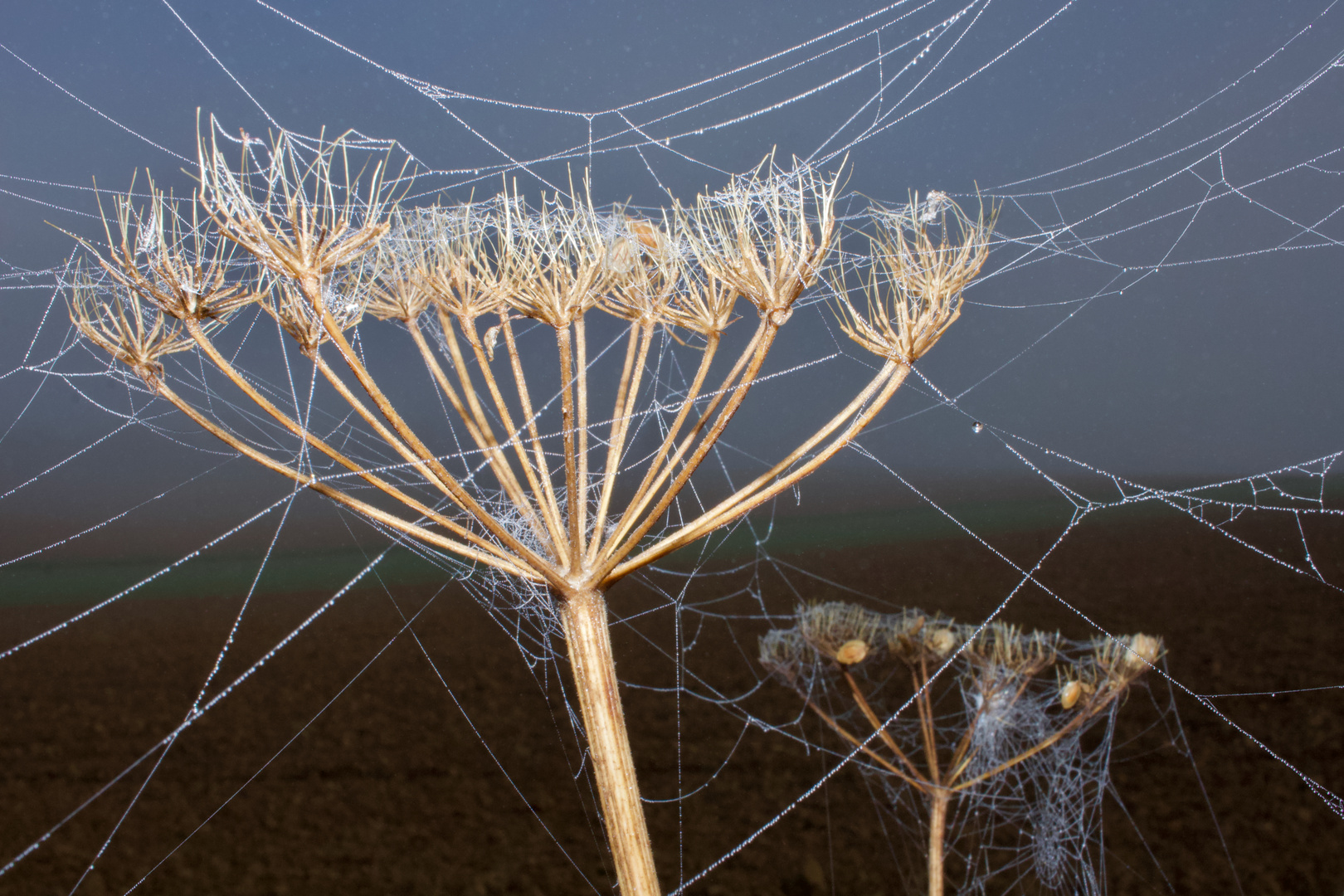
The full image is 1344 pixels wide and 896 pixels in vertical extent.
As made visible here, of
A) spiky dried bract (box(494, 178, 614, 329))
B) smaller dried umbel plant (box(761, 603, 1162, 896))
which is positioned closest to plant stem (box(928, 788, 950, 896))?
smaller dried umbel plant (box(761, 603, 1162, 896))

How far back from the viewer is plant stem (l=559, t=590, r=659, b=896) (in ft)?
5.63

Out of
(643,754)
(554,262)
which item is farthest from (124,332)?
(643,754)

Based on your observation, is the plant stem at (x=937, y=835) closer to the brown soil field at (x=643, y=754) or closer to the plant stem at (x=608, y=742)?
the brown soil field at (x=643, y=754)

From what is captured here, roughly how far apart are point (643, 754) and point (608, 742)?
730 centimetres

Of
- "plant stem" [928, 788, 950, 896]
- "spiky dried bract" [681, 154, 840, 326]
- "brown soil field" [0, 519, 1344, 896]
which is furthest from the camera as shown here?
"brown soil field" [0, 519, 1344, 896]

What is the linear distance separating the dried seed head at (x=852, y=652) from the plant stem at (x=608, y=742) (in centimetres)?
214

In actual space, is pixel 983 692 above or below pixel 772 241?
below

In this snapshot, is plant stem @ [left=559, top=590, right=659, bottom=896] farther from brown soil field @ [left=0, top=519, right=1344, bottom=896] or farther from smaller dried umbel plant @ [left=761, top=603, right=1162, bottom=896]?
smaller dried umbel plant @ [left=761, top=603, right=1162, bottom=896]

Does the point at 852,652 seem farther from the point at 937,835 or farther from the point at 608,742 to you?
the point at 608,742

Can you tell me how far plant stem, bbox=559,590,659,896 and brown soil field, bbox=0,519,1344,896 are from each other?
3.87 ft

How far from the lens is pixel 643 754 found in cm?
846

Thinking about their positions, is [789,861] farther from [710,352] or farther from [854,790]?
[710,352]

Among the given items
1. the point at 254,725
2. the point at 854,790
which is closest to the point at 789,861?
the point at 854,790

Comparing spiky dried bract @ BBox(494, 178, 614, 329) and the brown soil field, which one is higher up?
spiky dried bract @ BBox(494, 178, 614, 329)
